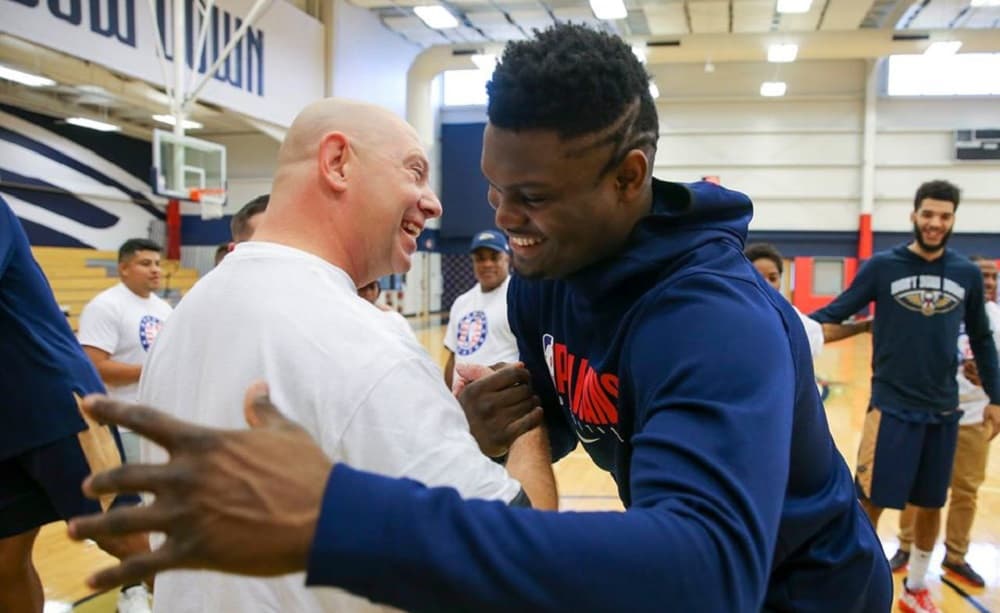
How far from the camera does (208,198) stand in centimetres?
982

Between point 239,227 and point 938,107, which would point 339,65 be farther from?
point 938,107

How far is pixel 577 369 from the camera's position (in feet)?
5.34

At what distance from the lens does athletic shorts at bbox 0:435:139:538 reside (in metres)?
2.92

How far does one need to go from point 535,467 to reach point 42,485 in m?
2.21

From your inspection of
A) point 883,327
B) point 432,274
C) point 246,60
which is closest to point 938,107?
point 432,274

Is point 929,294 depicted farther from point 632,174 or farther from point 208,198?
point 208,198

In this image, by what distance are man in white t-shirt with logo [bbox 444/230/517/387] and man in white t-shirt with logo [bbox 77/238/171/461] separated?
6.81 feet

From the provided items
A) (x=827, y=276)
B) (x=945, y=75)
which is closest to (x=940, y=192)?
(x=827, y=276)

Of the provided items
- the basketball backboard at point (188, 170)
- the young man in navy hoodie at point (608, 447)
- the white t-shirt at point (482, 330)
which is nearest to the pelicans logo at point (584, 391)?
the young man in navy hoodie at point (608, 447)

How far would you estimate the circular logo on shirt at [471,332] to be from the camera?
18.8 ft

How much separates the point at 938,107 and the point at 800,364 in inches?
806

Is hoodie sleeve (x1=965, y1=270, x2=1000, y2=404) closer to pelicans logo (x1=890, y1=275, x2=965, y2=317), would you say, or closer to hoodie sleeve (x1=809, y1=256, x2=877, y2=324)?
pelicans logo (x1=890, y1=275, x2=965, y2=317)

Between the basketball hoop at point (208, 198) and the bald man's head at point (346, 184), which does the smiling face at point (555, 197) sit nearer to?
the bald man's head at point (346, 184)

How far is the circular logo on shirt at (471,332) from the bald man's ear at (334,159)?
418 cm
